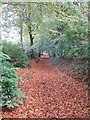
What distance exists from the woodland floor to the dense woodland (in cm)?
4

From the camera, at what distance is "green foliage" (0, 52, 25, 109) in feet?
5.95

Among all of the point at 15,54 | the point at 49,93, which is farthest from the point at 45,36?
the point at 49,93

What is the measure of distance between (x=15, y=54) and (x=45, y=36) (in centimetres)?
32

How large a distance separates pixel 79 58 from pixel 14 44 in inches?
23.6

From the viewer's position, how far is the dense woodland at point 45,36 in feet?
6.29

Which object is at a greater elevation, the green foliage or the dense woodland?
the dense woodland

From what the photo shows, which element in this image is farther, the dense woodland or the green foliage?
the dense woodland

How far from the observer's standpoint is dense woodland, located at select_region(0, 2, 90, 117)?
1917 millimetres

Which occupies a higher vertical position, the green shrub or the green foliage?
the green shrub

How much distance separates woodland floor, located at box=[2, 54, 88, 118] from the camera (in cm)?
186

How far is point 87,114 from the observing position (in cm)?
189

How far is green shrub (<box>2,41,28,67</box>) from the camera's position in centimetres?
192

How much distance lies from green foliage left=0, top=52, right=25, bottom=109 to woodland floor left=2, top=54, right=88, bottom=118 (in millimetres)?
63

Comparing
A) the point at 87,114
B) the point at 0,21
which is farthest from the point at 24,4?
the point at 87,114
